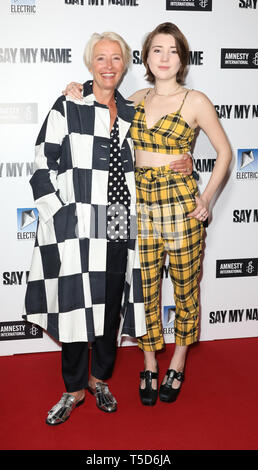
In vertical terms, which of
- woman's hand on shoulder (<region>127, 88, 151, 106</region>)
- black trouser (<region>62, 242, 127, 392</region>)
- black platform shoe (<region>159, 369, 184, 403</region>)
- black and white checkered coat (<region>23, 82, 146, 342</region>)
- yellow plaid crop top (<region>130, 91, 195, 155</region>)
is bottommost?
black platform shoe (<region>159, 369, 184, 403</region>)

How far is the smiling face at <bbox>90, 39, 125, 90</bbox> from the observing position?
210cm

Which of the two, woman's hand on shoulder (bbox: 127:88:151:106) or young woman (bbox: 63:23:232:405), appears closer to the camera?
young woman (bbox: 63:23:232:405)

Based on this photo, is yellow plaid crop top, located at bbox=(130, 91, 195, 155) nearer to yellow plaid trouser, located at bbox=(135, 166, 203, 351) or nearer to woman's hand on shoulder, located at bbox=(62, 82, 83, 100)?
yellow plaid trouser, located at bbox=(135, 166, 203, 351)

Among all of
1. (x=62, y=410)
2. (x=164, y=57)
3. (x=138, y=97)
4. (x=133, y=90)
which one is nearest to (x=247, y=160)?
(x=133, y=90)

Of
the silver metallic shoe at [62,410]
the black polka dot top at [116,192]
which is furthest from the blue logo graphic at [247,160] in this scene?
the silver metallic shoe at [62,410]

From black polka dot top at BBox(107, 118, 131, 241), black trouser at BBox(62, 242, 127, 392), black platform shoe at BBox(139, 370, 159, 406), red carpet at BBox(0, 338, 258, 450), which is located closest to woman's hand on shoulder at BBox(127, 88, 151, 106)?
black polka dot top at BBox(107, 118, 131, 241)

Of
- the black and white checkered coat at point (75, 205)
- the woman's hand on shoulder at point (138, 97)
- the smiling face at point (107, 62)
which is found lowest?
the black and white checkered coat at point (75, 205)

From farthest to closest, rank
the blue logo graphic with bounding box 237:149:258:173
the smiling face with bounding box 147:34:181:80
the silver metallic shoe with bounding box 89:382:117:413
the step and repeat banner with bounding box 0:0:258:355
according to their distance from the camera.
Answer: the blue logo graphic with bounding box 237:149:258:173 → the step and repeat banner with bounding box 0:0:258:355 → the silver metallic shoe with bounding box 89:382:117:413 → the smiling face with bounding box 147:34:181:80

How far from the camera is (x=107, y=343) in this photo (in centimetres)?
235

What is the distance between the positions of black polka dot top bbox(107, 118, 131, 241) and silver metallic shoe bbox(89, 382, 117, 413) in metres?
0.75

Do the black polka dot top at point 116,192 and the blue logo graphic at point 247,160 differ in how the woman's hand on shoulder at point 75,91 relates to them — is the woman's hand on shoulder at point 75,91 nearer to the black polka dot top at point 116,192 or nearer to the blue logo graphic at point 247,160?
the black polka dot top at point 116,192

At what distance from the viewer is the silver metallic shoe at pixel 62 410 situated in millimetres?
2168

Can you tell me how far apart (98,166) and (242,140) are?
1.15 meters

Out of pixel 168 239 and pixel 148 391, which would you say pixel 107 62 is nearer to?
pixel 168 239
